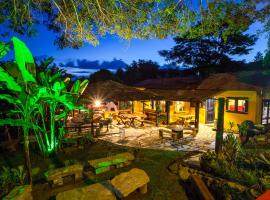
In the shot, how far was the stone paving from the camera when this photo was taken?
10627 millimetres

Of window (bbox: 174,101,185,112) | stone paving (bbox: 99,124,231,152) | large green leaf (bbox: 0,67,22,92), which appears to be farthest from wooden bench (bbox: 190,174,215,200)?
window (bbox: 174,101,185,112)

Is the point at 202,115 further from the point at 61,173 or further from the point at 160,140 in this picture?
the point at 61,173

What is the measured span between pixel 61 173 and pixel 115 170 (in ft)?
4.83

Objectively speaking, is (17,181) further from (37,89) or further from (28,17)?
(28,17)

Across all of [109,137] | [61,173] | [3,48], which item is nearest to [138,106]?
[109,137]

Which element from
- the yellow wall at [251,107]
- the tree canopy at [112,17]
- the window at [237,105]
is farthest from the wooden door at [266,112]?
the tree canopy at [112,17]

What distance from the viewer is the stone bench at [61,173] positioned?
4789mm

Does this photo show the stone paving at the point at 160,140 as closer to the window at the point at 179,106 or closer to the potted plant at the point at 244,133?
the potted plant at the point at 244,133

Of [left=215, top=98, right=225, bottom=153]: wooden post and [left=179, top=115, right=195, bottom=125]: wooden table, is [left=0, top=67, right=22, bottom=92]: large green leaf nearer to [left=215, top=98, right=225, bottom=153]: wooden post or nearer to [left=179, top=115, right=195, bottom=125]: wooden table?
[left=215, top=98, right=225, bottom=153]: wooden post

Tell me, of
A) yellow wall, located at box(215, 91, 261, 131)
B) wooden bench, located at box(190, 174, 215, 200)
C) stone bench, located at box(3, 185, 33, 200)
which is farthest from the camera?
yellow wall, located at box(215, 91, 261, 131)

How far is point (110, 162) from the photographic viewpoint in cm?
571

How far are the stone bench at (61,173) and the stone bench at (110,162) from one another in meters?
0.39

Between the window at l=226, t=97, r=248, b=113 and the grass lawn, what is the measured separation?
28.8ft

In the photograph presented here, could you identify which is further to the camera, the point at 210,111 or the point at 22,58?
the point at 210,111
